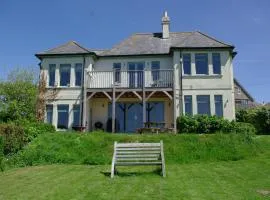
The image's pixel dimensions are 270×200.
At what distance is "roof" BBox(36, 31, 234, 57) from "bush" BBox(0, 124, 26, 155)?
11334 millimetres

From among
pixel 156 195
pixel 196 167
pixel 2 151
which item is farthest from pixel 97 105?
pixel 156 195

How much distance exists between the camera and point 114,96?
24.5m

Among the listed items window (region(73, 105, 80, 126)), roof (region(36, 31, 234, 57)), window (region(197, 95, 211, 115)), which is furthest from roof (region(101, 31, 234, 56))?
window (region(73, 105, 80, 126))

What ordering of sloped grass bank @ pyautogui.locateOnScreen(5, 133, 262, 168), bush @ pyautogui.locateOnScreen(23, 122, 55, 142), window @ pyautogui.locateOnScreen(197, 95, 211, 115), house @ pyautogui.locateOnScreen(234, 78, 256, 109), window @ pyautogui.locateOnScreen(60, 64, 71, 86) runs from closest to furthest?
1. sloped grass bank @ pyautogui.locateOnScreen(5, 133, 262, 168)
2. bush @ pyautogui.locateOnScreen(23, 122, 55, 142)
3. window @ pyautogui.locateOnScreen(197, 95, 211, 115)
4. window @ pyautogui.locateOnScreen(60, 64, 71, 86)
5. house @ pyautogui.locateOnScreen(234, 78, 256, 109)

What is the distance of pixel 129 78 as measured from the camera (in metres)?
26.8

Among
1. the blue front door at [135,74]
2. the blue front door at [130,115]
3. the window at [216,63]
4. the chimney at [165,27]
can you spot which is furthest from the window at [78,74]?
the window at [216,63]

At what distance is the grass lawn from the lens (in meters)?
8.76

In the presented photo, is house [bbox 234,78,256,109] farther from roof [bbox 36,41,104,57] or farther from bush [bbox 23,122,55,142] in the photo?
bush [bbox 23,122,55,142]

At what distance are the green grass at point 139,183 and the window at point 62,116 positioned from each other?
12813 mm

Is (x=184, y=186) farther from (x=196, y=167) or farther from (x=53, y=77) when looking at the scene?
(x=53, y=77)

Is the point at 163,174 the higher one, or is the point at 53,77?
the point at 53,77

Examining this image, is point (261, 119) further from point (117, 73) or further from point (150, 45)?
point (117, 73)

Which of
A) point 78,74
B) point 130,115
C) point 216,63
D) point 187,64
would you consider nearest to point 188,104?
point 187,64

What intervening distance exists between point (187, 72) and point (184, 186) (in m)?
17.3
